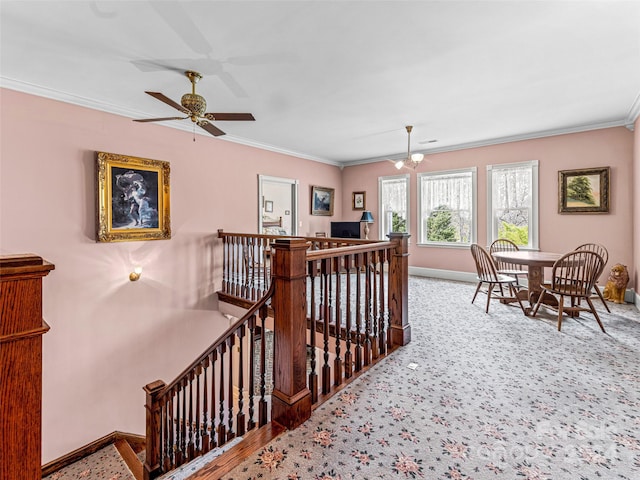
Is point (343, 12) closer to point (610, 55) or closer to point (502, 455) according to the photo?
point (610, 55)

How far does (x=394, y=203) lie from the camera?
22.6 feet

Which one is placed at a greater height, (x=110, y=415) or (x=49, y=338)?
(x=49, y=338)

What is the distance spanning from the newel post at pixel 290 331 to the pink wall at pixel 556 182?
16.4ft

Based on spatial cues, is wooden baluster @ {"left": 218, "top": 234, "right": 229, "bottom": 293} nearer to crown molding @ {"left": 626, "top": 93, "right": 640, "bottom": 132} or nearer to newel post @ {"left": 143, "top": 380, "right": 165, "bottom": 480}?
newel post @ {"left": 143, "top": 380, "right": 165, "bottom": 480}

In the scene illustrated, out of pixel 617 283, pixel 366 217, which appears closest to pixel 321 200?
pixel 366 217

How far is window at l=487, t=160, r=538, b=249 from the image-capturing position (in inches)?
206

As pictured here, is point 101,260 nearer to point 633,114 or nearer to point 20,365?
point 20,365

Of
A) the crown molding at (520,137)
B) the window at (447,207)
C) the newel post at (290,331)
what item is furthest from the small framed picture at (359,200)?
the newel post at (290,331)

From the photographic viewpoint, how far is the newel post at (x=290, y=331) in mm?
1763

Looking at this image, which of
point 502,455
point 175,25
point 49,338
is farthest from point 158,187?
point 502,455

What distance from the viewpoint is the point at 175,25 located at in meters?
2.34

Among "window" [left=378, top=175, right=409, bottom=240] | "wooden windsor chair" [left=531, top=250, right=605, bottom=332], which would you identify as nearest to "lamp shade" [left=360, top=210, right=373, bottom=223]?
"window" [left=378, top=175, right=409, bottom=240]

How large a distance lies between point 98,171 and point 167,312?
208cm

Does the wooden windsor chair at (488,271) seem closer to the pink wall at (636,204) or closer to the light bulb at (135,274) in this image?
the pink wall at (636,204)
